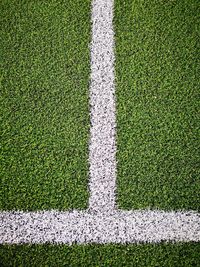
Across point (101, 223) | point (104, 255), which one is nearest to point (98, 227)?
point (101, 223)

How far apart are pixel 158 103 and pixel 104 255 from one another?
3.07ft

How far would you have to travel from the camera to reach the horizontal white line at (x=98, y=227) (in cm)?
188

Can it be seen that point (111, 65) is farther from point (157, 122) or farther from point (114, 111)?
point (157, 122)

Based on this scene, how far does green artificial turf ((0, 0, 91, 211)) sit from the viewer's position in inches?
78.8

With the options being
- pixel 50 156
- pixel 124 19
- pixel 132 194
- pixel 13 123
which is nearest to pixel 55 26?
pixel 124 19

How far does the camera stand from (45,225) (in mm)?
1908

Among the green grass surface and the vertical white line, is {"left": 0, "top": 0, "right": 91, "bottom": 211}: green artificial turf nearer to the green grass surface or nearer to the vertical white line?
the vertical white line

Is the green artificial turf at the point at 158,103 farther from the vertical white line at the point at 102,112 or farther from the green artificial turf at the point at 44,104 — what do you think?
the green artificial turf at the point at 44,104

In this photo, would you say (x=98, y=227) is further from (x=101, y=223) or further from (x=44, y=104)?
(x=44, y=104)

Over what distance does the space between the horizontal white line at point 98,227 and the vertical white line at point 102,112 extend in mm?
91

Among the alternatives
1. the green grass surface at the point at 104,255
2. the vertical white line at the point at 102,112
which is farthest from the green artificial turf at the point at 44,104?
the green grass surface at the point at 104,255

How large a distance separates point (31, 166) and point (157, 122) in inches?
30.6

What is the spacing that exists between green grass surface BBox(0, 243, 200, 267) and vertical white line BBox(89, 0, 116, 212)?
227mm

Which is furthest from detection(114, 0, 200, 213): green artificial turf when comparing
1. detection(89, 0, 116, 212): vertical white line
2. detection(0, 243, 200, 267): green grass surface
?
detection(0, 243, 200, 267): green grass surface
